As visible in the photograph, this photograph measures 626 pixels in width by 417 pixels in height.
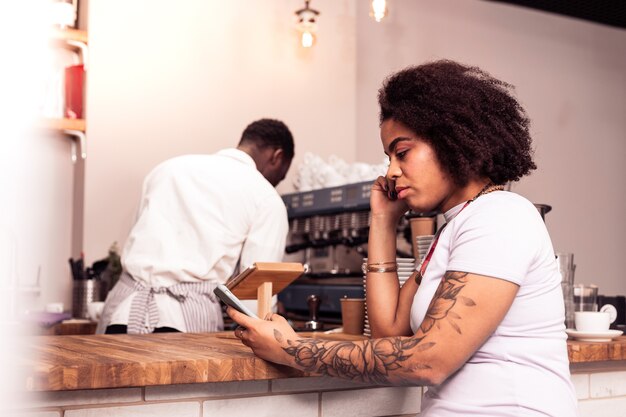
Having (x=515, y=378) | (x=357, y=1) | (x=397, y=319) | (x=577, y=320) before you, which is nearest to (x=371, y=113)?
(x=357, y=1)

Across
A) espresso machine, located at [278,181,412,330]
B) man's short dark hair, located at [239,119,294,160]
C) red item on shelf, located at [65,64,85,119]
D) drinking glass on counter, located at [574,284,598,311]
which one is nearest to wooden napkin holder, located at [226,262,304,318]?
drinking glass on counter, located at [574,284,598,311]

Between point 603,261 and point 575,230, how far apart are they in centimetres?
40

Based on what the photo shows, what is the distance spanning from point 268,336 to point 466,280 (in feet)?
1.24

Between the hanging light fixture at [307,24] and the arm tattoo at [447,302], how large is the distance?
3518 mm

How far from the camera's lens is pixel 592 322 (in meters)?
1.89

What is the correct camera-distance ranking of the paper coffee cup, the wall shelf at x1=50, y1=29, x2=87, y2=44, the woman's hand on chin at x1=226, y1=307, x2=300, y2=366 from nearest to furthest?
the woman's hand on chin at x1=226, y1=307, x2=300, y2=366 < the paper coffee cup < the wall shelf at x1=50, y1=29, x2=87, y2=44

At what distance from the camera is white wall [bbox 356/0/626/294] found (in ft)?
16.9

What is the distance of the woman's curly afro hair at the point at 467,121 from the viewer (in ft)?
4.37

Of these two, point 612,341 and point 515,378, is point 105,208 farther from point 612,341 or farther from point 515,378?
point 515,378

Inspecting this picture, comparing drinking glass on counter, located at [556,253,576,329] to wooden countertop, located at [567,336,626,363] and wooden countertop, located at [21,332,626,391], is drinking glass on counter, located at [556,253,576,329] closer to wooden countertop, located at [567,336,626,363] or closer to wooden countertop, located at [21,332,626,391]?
A: wooden countertop, located at [567,336,626,363]

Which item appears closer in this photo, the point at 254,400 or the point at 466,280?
the point at 466,280

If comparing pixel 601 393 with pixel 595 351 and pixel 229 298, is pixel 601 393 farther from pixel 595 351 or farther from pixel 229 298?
pixel 229 298

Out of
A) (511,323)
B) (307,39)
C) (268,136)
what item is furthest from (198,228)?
(307,39)

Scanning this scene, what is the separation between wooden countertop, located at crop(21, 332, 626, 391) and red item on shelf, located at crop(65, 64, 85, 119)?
2.62 m
